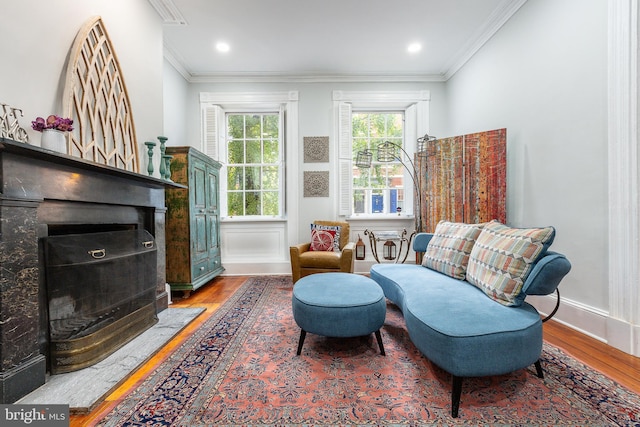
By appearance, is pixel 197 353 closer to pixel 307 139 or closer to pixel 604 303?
pixel 604 303

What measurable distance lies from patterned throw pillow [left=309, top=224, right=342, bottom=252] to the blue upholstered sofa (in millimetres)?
1474

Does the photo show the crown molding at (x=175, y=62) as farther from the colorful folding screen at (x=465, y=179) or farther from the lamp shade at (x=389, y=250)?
the lamp shade at (x=389, y=250)

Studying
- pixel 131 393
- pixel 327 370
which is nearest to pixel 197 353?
pixel 131 393

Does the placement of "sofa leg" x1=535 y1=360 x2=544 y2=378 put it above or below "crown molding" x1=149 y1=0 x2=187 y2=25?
below

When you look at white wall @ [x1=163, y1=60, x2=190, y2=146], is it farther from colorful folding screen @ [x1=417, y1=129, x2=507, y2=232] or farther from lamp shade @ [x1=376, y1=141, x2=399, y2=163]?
colorful folding screen @ [x1=417, y1=129, x2=507, y2=232]

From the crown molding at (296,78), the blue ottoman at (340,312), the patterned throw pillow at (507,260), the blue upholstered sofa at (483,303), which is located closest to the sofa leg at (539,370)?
the blue upholstered sofa at (483,303)

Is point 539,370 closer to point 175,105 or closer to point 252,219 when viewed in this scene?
point 252,219

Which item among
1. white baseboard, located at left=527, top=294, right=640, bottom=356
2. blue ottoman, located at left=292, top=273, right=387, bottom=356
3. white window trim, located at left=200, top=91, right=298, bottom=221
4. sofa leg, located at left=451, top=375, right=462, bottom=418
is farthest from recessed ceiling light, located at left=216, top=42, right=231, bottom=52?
white baseboard, located at left=527, top=294, right=640, bottom=356

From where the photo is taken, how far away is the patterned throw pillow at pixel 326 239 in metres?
3.62

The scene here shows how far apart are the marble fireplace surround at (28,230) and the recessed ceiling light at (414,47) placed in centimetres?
354

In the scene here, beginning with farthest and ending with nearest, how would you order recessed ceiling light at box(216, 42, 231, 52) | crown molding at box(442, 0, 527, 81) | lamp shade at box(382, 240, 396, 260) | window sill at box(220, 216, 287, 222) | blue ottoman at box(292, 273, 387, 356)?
window sill at box(220, 216, 287, 222), lamp shade at box(382, 240, 396, 260), recessed ceiling light at box(216, 42, 231, 52), crown molding at box(442, 0, 527, 81), blue ottoman at box(292, 273, 387, 356)

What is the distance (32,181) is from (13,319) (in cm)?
66

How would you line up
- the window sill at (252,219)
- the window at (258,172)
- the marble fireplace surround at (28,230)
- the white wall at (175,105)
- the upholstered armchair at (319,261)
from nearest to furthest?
the marble fireplace surround at (28,230) < the upholstered armchair at (319,261) < the white wall at (175,105) < the window sill at (252,219) < the window at (258,172)

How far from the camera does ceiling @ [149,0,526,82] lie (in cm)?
273
